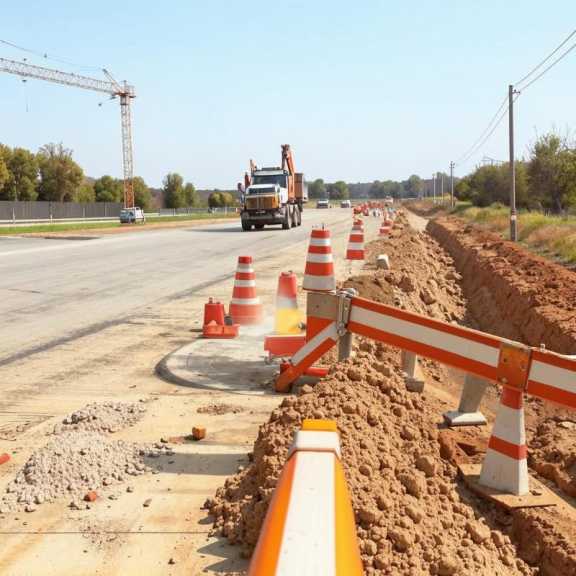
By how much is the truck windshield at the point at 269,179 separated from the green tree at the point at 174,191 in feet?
230

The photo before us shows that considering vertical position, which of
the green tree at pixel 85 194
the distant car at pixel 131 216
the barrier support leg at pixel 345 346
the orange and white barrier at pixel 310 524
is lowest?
the barrier support leg at pixel 345 346

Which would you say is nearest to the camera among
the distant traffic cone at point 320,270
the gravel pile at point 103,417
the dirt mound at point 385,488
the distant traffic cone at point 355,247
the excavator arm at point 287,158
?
the dirt mound at point 385,488

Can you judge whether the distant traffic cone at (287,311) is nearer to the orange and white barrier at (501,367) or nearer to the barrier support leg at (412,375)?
the barrier support leg at (412,375)

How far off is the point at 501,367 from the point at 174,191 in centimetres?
10211

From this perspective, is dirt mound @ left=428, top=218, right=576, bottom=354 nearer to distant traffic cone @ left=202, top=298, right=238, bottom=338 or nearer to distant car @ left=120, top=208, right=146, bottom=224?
distant traffic cone @ left=202, top=298, right=238, bottom=338

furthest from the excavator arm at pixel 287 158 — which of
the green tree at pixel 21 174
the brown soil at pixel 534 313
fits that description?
the green tree at pixel 21 174

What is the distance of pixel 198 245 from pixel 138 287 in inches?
468

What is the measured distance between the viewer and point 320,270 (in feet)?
19.8

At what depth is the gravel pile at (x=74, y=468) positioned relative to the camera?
153 inches

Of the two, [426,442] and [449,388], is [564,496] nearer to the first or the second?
[426,442]

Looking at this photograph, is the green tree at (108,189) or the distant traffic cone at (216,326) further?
the green tree at (108,189)

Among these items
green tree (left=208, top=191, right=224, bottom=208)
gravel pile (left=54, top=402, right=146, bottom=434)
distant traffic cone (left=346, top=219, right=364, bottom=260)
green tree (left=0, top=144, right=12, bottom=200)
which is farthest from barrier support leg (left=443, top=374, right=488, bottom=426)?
green tree (left=208, top=191, right=224, bottom=208)

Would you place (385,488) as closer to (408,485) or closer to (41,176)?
(408,485)

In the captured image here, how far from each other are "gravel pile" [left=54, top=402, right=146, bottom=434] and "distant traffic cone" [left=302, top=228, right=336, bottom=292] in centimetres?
176
